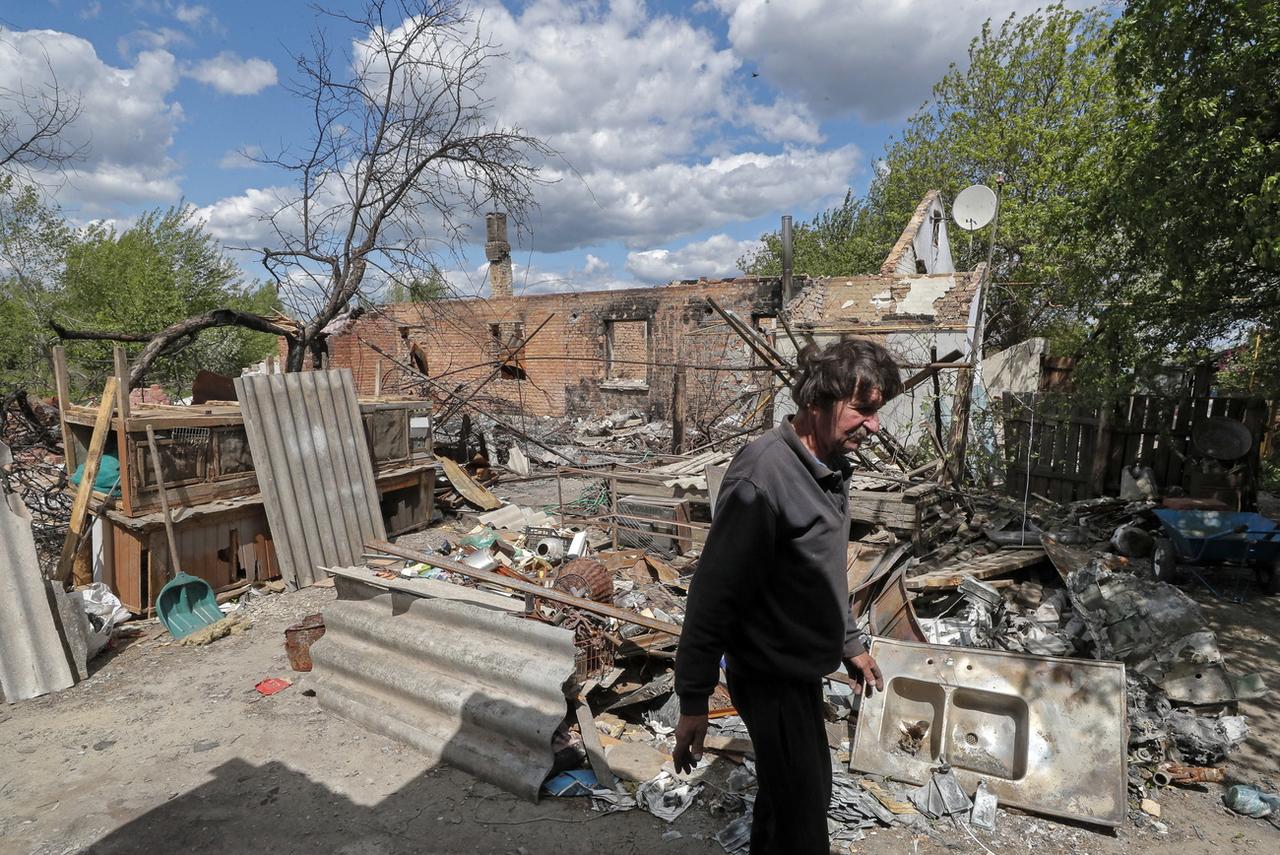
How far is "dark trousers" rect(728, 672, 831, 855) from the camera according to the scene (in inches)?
79.1

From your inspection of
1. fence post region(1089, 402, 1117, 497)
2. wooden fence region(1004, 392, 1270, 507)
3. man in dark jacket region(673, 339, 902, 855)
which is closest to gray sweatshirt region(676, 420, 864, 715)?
man in dark jacket region(673, 339, 902, 855)

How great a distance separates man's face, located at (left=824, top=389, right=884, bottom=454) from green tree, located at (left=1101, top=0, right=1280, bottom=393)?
3.93m

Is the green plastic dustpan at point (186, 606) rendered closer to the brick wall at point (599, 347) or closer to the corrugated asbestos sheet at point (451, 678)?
the corrugated asbestos sheet at point (451, 678)

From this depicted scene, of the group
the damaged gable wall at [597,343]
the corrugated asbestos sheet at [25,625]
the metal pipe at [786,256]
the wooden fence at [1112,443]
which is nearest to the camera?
the corrugated asbestos sheet at [25,625]

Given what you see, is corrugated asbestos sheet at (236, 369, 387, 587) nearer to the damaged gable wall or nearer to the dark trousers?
the dark trousers

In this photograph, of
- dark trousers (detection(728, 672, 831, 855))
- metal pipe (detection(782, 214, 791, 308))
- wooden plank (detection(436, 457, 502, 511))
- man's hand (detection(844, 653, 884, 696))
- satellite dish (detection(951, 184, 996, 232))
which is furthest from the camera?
metal pipe (detection(782, 214, 791, 308))

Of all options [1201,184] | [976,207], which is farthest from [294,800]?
[976,207]

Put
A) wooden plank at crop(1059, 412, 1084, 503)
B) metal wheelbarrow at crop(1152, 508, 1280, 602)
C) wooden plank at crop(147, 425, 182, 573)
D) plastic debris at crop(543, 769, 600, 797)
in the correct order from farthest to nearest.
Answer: wooden plank at crop(1059, 412, 1084, 503) → metal wheelbarrow at crop(1152, 508, 1280, 602) → wooden plank at crop(147, 425, 182, 573) → plastic debris at crop(543, 769, 600, 797)

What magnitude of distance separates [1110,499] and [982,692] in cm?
625

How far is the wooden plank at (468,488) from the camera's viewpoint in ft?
31.4

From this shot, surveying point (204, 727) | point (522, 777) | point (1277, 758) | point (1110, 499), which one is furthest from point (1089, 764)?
point (1110, 499)

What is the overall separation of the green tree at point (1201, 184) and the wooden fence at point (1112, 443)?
74.0 inches

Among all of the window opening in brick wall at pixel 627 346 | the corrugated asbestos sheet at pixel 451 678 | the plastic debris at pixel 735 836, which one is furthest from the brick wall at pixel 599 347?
the plastic debris at pixel 735 836

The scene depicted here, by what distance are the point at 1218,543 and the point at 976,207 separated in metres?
5.54
